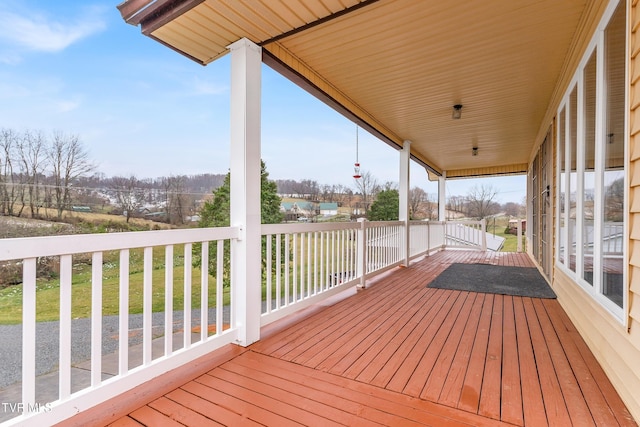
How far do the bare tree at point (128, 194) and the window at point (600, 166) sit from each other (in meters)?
3.77

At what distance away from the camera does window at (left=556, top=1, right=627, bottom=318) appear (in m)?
1.77

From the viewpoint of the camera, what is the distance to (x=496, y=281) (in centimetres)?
466

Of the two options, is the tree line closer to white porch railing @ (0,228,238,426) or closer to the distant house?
white porch railing @ (0,228,238,426)

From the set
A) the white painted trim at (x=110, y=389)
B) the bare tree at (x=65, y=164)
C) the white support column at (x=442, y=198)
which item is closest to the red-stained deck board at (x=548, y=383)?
the white painted trim at (x=110, y=389)

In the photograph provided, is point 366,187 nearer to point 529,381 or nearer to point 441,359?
point 441,359

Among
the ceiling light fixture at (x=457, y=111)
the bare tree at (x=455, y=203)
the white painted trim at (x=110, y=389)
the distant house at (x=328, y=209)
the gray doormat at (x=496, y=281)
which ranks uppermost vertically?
the ceiling light fixture at (x=457, y=111)

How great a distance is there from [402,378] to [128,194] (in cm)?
309

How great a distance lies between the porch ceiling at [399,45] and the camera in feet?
6.97

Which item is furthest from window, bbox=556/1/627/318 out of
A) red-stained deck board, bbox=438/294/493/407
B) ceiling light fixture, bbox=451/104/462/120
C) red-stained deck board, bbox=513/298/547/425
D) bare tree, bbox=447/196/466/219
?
bare tree, bbox=447/196/466/219

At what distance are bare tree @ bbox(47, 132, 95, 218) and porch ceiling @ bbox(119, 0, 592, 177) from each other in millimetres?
1469

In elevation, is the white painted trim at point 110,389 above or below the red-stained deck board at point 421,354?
above

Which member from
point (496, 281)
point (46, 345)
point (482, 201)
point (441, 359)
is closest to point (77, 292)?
point (46, 345)

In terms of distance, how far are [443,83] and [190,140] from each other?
13.8 feet

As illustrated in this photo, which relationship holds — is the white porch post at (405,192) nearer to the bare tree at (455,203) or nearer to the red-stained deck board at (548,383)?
the red-stained deck board at (548,383)
